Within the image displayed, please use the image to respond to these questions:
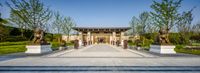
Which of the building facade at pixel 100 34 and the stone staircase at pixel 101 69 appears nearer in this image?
the stone staircase at pixel 101 69

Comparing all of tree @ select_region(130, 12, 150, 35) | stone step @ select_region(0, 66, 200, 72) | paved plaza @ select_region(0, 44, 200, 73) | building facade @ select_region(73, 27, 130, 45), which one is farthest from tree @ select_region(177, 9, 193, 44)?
stone step @ select_region(0, 66, 200, 72)

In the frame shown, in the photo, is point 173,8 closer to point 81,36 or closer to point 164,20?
point 164,20

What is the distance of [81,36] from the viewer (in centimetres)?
5234

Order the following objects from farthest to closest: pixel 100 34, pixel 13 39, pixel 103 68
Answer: pixel 100 34
pixel 13 39
pixel 103 68

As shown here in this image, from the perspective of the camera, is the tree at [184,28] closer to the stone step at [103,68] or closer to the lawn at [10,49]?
the lawn at [10,49]

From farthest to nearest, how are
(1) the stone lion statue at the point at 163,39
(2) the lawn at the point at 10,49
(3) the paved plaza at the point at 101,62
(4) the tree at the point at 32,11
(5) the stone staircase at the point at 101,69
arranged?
1. (4) the tree at the point at 32,11
2. (2) the lawn at the point at 10,49
3. (1) the stone lion statue at the point at 163,39
4. (3) the paved plaza at the point at 101,62
5. (5) the stone staircase at the point at 101,69

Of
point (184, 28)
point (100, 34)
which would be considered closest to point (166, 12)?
point (184, 28)

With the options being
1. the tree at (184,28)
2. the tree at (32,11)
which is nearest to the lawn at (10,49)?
the tree at (32,11)

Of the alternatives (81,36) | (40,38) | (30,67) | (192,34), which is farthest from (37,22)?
(30,67)

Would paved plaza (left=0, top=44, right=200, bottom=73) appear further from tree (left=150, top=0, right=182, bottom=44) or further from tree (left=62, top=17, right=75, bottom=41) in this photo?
tree (left=62, top=17, right=75, bottom=41)

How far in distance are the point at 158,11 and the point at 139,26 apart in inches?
646

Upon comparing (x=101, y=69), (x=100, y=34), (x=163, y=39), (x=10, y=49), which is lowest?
(x=101, y=69)

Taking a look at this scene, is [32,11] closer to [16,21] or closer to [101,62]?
[16,21]

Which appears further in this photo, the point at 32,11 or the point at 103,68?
the point at 32,11
